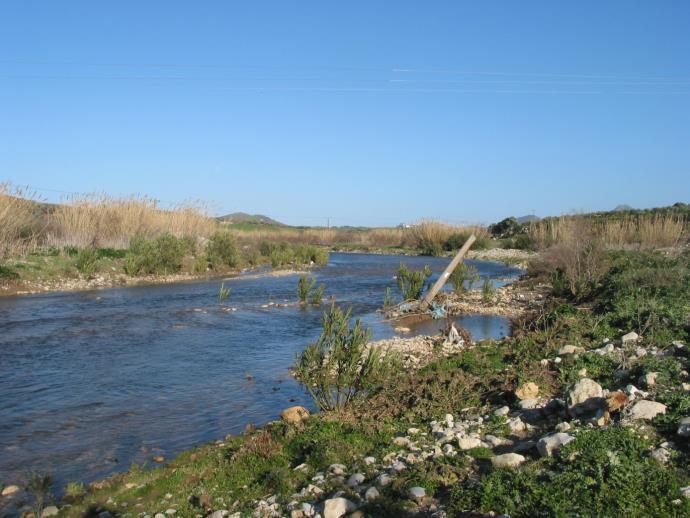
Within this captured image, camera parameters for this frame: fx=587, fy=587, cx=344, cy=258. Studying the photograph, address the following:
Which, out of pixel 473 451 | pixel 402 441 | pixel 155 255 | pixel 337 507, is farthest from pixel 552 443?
pixel 155 255

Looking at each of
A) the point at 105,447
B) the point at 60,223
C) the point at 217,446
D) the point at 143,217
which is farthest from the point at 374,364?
the point at 143,217

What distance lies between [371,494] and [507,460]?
48.1 inches

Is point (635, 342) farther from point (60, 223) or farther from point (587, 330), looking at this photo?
point (60, 223)

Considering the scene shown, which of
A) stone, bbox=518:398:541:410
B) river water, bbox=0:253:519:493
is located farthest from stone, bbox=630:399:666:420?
river water, bbox=0:253:519:493

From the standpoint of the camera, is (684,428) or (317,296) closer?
(684,428)

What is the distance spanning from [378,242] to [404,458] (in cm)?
5820

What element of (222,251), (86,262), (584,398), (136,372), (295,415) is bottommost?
(136,372)

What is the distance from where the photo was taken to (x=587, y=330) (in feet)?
34.8

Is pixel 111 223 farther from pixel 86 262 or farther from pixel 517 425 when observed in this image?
pixel 517 425

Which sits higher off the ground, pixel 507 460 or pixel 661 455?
pixel 661 455

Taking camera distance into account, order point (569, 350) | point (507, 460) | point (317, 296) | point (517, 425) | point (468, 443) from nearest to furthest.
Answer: point (507, 460)
point (468, 443)
point (517, 425)
point (569, 350)
point (317, 296)

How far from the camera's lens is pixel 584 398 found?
6324mm

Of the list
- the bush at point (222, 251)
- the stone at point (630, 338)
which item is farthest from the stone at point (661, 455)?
the bush at point (222, 251)

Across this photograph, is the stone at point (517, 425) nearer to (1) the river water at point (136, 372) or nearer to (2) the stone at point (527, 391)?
(2) the stone at point (527, 391)
